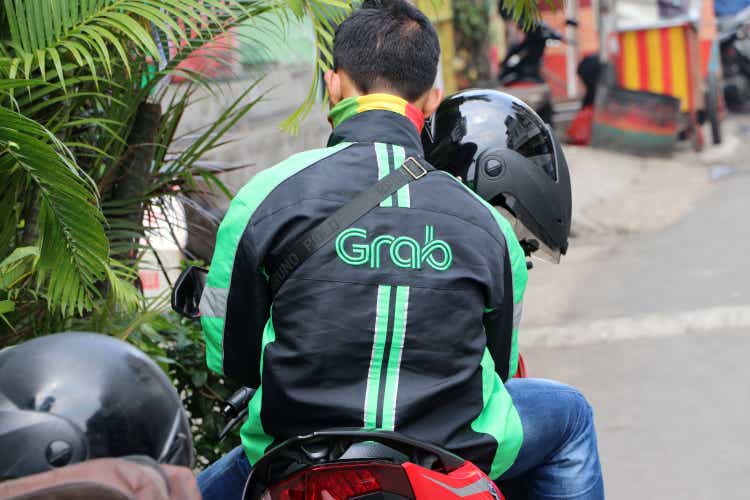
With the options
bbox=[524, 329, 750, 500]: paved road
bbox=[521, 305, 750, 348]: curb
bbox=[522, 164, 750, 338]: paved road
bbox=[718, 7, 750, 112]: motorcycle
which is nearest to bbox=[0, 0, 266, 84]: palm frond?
bbox=[524, 329, 750, 500]: paved road

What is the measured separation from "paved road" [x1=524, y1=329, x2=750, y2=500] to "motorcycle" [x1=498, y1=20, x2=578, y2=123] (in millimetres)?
5831

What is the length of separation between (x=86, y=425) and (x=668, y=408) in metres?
→ 4.11

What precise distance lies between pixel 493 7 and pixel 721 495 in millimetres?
8987

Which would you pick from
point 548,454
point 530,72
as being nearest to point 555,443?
point 548,454

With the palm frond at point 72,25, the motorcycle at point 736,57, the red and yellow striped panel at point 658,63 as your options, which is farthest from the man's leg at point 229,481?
the motorcycle at point 736,57

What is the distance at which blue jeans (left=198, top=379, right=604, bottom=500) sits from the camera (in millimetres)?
2436

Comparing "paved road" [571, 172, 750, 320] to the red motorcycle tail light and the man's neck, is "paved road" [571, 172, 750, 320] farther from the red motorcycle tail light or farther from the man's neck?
the red motorcycle tail light

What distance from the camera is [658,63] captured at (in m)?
12.5

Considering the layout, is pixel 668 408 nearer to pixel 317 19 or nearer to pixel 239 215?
pixel 317 19

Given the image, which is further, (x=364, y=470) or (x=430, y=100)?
(x=430, y=100)

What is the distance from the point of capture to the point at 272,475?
7.14 ft

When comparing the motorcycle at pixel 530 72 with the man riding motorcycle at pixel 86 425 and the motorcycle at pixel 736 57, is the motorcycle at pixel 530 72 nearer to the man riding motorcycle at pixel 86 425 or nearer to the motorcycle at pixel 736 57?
the motorcycle at pixel 736 57

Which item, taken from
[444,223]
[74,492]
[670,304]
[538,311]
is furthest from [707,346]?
[74,492]

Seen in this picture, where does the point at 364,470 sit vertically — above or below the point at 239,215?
below
